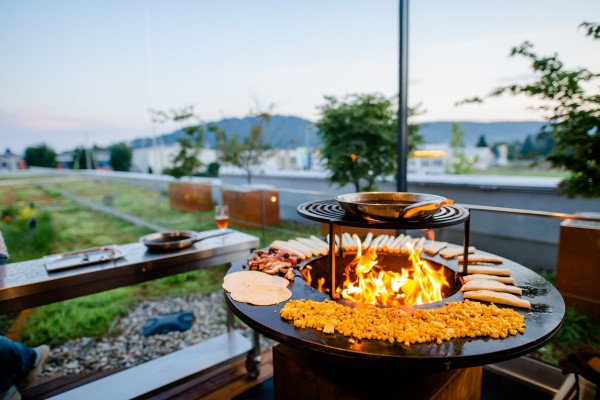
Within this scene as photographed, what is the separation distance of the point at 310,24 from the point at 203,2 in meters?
1.81

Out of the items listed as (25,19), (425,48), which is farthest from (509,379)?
(25,19)

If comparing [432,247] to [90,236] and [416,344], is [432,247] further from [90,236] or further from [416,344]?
[90,236]

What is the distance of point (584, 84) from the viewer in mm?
2750

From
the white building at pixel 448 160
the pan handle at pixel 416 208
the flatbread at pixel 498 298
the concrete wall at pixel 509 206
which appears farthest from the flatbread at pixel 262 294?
the white building at pixel 448 160

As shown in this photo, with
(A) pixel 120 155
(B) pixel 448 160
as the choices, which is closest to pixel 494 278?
(B) pixel 448 160

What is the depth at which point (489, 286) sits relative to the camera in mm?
1581

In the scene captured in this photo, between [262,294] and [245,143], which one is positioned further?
[245,143]

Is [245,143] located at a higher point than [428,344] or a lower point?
higher

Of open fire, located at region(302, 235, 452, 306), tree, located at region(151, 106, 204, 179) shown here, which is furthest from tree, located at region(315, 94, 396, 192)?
tree, located at region(151, 106, 204, 179)

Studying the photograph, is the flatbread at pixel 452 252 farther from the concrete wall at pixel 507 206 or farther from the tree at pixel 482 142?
the tree at pixel 482 142

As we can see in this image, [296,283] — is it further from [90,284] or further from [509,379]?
[509,379]

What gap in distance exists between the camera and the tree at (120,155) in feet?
35.9

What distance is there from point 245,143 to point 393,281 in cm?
741

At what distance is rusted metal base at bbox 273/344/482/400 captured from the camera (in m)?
1.50
